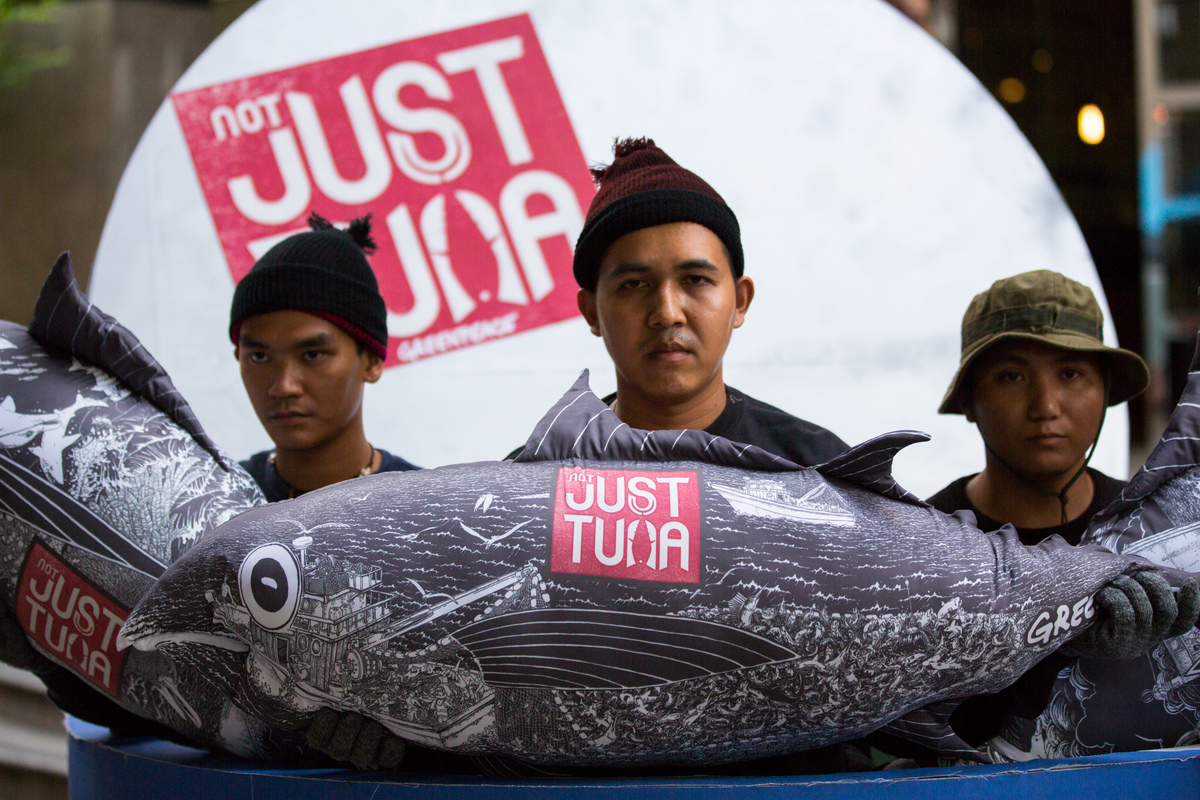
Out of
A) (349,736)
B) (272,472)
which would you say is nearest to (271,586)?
(349,736)

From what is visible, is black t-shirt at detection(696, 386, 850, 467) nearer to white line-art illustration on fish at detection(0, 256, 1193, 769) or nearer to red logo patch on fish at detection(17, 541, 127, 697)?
white line-art illustration on fish at detection(0, 256, 1193, 769)

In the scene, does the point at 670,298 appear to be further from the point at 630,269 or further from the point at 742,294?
the point at 742,294

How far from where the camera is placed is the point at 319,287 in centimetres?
154

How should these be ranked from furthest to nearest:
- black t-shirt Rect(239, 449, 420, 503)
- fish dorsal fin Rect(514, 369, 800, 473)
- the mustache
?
black t-shirt Rect(239, 449, 420, 503) → the mustache → fish dorsal fin Rect(514, 369, 800, 473)

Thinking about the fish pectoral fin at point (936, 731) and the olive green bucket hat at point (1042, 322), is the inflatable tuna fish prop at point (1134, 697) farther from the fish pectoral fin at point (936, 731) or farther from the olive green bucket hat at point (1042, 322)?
the olive green bucket hat at point (1042, 322)

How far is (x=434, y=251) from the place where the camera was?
2164 millimetres

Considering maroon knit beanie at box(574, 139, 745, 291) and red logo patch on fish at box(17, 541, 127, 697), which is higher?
maroon knit beanie at box(574, 139, 745, 291)

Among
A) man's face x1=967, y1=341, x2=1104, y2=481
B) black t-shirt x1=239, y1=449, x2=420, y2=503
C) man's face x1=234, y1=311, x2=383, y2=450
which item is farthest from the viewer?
black t-shirt x1=239, y1=449, x2=420, y2=503

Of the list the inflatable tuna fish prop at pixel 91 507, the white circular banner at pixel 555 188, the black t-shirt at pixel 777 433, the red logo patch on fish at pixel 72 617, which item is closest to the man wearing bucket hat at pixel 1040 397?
the black t-shirt at pixel 777 433

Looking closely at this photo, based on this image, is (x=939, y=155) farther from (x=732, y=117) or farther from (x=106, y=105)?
(x=106, y=105)

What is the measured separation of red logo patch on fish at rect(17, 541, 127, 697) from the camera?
1.08 m

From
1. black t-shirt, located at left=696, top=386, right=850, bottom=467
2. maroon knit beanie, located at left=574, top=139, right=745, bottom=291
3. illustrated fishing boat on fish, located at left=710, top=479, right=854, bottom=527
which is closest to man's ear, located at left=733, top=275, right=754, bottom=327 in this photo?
maroon knit beanie, located at left=574, top=139, right=745, bottom=291

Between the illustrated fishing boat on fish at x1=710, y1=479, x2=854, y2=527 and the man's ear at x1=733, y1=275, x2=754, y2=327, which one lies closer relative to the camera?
the illustrated fishing boat on fish at x1=710, y1=479, x2=854, y2=527

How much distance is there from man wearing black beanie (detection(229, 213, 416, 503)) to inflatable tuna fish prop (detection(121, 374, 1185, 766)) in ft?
2.00
